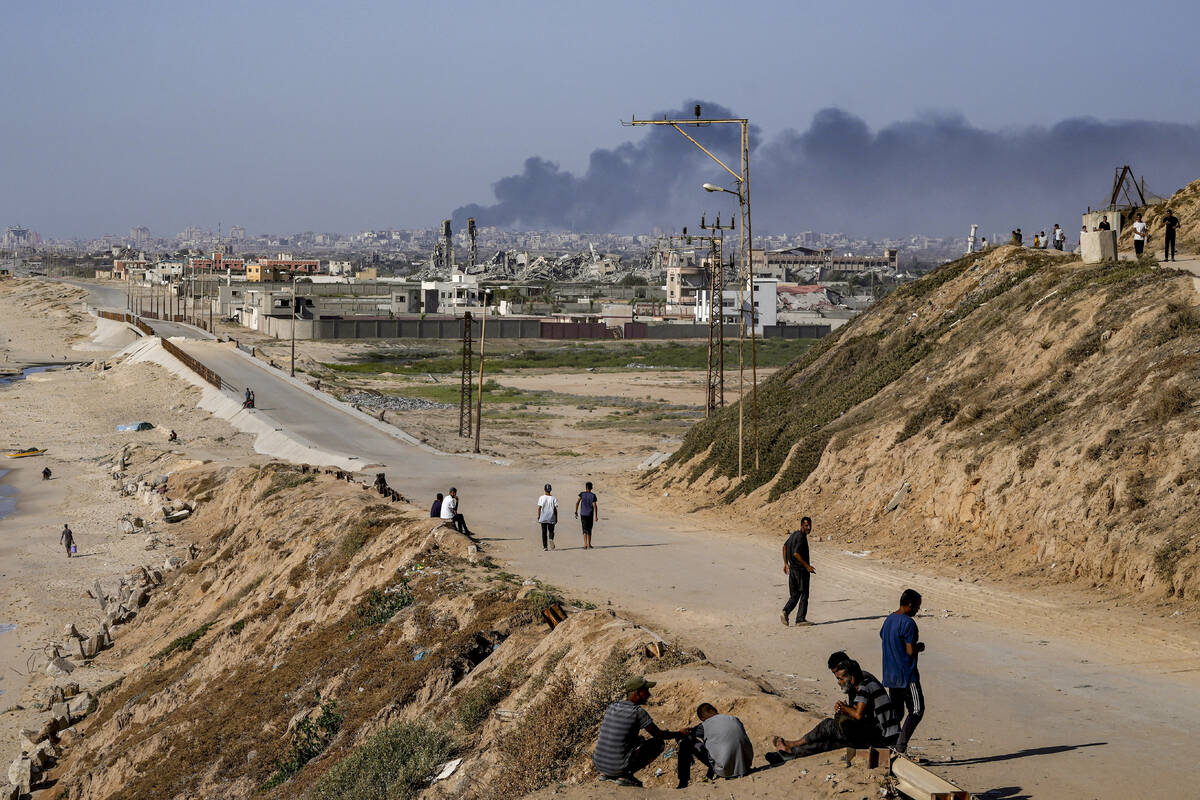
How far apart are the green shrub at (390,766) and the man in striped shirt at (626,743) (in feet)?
10.2

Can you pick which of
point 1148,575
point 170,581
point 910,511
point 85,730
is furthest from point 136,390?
point 1148,575

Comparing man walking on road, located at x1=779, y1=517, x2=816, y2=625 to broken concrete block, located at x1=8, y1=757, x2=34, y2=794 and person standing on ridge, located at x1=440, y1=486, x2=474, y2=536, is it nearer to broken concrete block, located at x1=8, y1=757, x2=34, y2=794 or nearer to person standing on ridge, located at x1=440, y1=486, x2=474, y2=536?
person standing on ridge, located at x1=440, y1=486, x2=474, y2=536

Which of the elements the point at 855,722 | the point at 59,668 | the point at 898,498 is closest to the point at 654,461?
the point at 898,498

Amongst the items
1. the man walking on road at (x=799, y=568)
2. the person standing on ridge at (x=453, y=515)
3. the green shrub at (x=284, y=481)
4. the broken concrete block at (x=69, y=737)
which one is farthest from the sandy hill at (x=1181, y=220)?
the broken concrete block at (x=69, y=737)

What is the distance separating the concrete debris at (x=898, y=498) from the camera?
25.2m

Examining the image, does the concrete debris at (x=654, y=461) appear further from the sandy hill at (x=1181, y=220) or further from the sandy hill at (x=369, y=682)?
the sandy hill at (x=1181, y=220)

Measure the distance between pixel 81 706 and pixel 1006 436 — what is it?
19.6m

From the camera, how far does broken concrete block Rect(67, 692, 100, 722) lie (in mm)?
24578

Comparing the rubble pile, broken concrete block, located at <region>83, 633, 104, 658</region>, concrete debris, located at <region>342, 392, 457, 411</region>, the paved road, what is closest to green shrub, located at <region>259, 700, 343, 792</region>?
the paved road

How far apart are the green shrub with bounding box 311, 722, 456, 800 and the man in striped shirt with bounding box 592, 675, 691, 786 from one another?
310cm

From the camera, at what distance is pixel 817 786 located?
1071cm

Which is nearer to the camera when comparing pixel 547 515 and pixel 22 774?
pixel 22 774

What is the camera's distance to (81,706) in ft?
81.3

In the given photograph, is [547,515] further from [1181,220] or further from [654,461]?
[1181,220]
